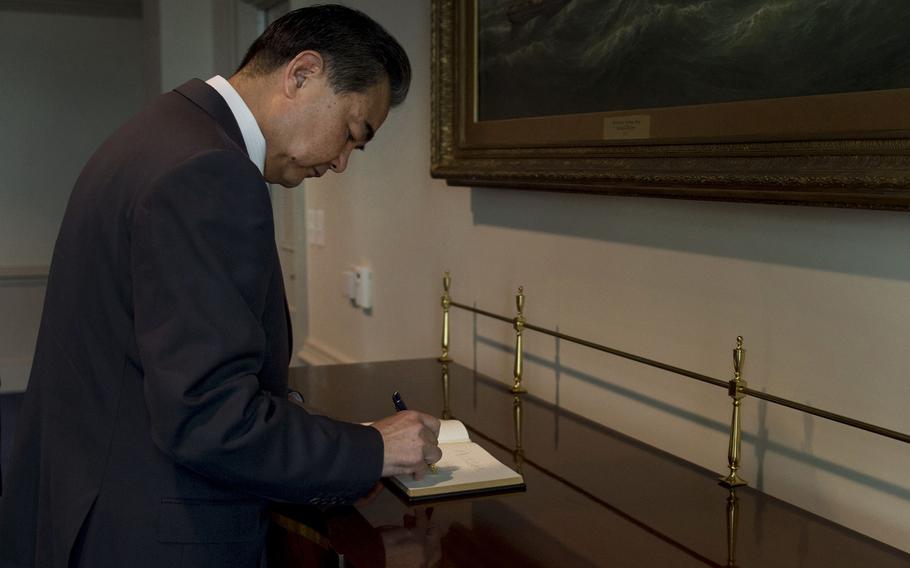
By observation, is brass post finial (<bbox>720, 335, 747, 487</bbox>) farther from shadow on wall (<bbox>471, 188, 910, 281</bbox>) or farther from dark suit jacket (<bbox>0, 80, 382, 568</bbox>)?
dark suit jacket (<bbox>0, 80, 382, 568</bbox>)

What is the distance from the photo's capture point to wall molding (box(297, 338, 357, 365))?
3.82m

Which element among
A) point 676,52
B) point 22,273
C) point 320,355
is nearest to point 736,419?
point 676,52

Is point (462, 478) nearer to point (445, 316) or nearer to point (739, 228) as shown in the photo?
point (739, 228)

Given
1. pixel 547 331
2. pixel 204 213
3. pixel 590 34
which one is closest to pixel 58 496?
pixel 204 213

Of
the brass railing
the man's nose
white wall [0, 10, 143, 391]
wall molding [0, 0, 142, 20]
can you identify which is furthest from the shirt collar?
white wall [0, 10, 143, 391]

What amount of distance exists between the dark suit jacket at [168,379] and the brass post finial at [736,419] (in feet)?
2.20

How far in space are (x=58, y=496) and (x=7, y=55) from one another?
593cm

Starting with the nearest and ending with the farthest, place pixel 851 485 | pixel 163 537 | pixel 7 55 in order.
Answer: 1. pixel 163 537
2. pixel 851 485
3. pixel 7 55

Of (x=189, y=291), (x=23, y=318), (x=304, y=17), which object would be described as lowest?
(x=23, y=318)

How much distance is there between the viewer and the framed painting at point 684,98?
1.53 m

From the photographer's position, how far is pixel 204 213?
4.42 ft

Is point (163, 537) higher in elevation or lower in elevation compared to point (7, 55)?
lower

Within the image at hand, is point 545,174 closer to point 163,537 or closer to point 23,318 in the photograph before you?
point 163,537

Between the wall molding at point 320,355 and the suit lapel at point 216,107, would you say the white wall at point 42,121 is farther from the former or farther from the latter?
the suit lapel at point 216,107
